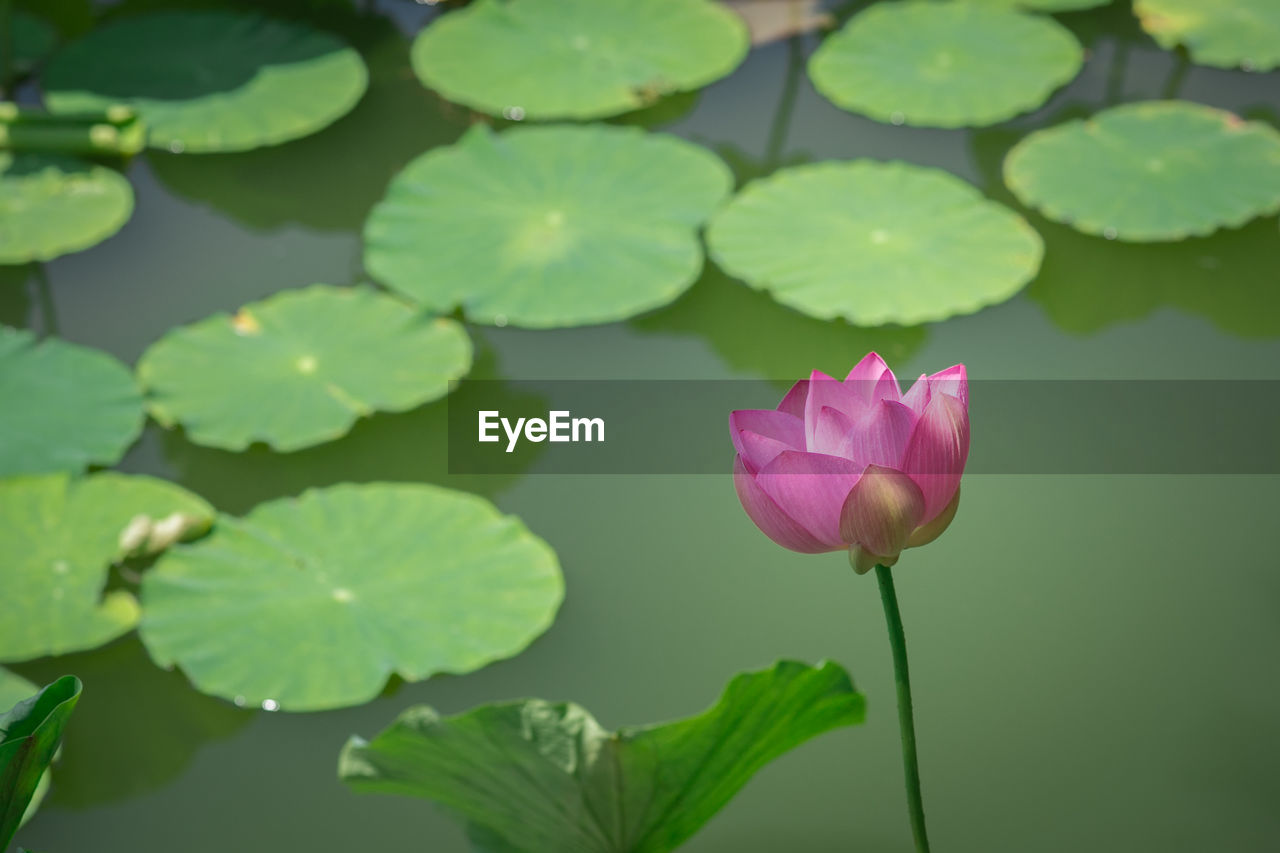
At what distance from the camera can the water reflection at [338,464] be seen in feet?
5.51

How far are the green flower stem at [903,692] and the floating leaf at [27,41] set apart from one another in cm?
229

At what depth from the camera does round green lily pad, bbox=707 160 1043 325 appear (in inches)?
73.7

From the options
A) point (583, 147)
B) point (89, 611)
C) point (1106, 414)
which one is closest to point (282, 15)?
point (583, 147)

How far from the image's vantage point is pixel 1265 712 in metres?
1.39

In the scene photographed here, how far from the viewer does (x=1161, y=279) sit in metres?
1.96

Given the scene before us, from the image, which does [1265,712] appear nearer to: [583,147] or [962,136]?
[962,136]

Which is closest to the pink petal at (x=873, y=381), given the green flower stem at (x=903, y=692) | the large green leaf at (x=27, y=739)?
the green flower stem at (x=903, y=692)

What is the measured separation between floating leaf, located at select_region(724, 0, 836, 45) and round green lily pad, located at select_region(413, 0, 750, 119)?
0.10 ft

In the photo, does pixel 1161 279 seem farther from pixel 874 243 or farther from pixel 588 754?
pixel 588 754

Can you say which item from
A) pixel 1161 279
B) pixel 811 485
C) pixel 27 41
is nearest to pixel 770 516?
pixel 811 485

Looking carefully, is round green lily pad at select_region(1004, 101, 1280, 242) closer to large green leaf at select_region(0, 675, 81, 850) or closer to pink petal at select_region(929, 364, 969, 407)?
pink petal at select_region(929, 364, 969, 407)

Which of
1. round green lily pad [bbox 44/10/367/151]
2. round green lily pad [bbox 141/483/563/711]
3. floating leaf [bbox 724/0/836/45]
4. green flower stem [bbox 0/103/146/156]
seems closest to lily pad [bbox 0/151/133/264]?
green flower stem [bbox 0/103/146/156]

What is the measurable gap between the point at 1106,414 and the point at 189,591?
120cm

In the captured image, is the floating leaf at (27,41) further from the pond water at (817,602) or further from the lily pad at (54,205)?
the pond water at (817,602)
